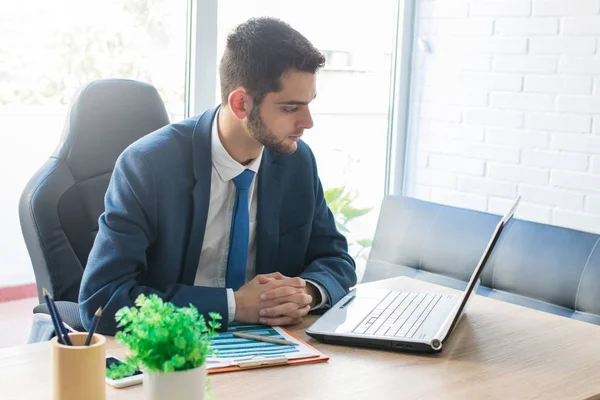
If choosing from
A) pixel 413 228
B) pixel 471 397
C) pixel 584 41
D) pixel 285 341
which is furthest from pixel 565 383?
pixel 584 41

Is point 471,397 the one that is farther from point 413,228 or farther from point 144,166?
point 413,228

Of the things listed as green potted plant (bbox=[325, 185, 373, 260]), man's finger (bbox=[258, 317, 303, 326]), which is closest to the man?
man's finger (bbox=[258, 317, 303, 326])

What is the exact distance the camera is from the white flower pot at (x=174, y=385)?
3.39ft

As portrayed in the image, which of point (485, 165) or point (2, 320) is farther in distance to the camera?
point (485, 165)

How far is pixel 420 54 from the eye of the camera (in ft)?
11.7

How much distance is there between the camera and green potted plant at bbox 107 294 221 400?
101 cm

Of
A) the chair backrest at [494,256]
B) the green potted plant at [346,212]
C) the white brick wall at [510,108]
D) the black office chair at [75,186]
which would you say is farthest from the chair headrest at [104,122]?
the white brick wall at [510,108]

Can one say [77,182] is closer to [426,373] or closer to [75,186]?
[75,186]

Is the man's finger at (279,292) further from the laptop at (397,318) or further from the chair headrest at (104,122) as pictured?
the chair headrest at (104,122)

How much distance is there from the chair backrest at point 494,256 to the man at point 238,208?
48 centimetres

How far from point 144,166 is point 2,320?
1020 mm

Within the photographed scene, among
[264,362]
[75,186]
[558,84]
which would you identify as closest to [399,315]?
[264,362]

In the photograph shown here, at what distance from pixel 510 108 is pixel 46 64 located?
177cm

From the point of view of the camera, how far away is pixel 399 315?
1671 millimetres
